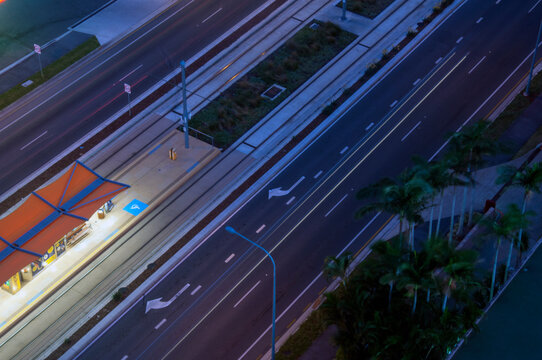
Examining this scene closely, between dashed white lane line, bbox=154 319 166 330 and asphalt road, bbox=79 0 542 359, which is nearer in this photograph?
asphalt road, bbox=79 0 542 359

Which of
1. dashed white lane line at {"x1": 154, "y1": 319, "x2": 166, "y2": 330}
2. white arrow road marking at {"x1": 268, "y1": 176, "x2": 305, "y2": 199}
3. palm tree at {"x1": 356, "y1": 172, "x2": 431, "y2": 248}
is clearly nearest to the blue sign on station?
white arrow road marking at {"x1": 268, "y1": 176, "x2": 305, "y2": 199}

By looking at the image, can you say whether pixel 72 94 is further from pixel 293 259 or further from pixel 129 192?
pixel 293 259

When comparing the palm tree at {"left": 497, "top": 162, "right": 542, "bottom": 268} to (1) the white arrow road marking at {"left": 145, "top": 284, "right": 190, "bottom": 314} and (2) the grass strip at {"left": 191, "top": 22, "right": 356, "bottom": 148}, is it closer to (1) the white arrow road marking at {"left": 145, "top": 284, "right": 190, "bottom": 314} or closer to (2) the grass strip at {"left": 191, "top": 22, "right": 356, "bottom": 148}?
(1) the white arrow road marking at {"left": 145, "top": 284, "right": 190, "bottom": 314}

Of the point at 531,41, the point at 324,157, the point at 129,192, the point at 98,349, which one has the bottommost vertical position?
the point at 98,349

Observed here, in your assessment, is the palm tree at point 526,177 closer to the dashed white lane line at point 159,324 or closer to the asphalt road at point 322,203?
the asphalt road at point 322,203

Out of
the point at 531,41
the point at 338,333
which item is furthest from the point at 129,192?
the point at 531,41

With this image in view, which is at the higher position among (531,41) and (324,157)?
(531,41)
